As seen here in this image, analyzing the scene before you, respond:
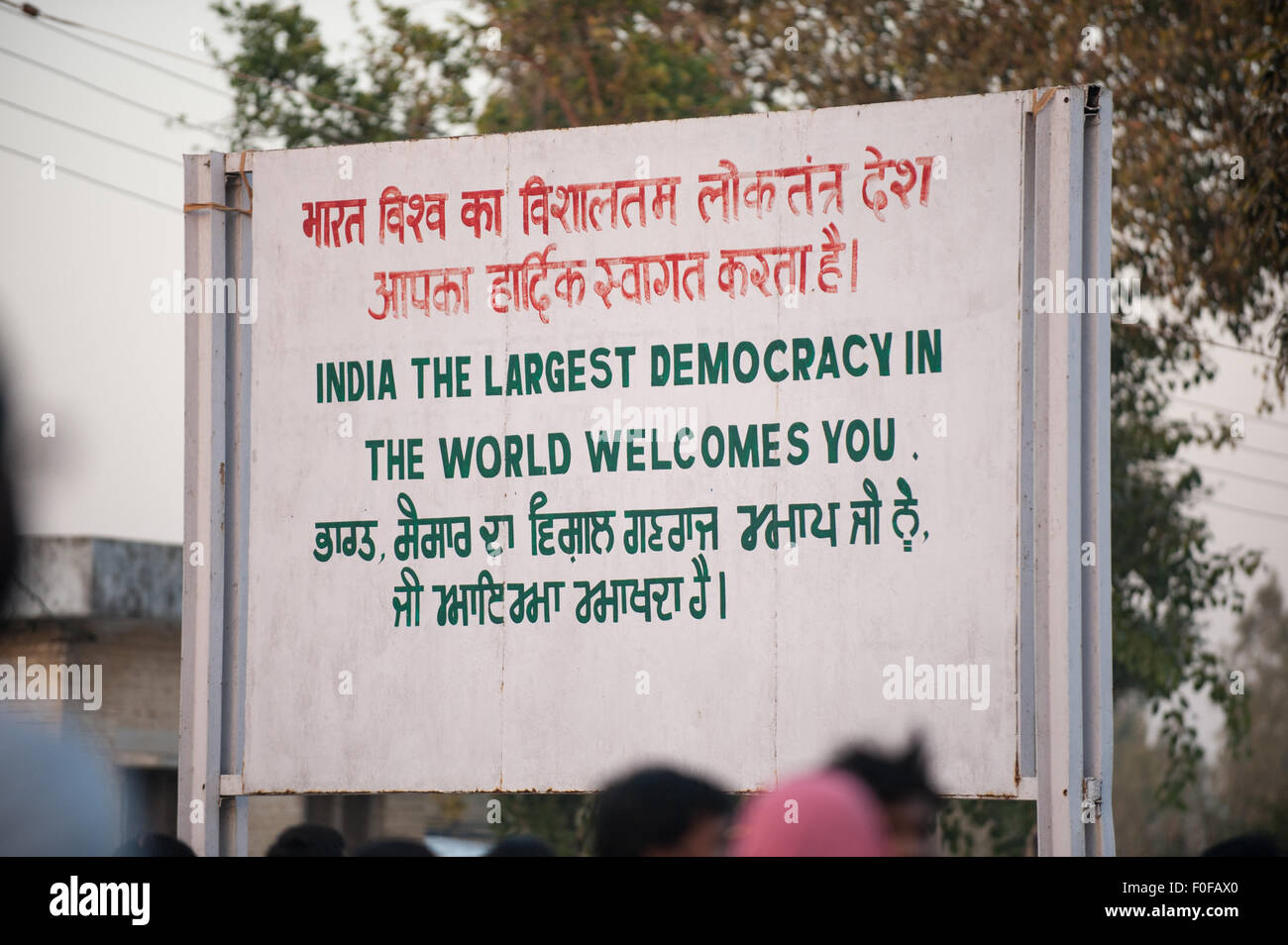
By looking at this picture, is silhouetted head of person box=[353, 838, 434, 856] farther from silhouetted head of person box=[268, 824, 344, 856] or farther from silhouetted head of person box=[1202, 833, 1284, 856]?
silhouetted head of person box=[1202, 833, 1284, 856]

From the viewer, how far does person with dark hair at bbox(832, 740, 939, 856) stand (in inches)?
141

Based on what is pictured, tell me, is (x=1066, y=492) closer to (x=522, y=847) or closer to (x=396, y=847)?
(x=522, y=847)

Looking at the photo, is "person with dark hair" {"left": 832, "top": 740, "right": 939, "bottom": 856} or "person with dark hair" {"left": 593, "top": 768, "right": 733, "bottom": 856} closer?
"person with dark hair" {"left": 593, "top": 768, "right": 733, "bottom": 856}

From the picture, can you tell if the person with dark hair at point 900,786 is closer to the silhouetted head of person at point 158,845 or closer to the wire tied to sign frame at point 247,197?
the silhouetted head of person at point 158,845

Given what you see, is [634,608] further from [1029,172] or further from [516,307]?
[1029,172]

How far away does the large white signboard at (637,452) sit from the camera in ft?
12.5

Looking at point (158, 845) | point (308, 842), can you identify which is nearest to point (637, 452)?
point (158, 845)

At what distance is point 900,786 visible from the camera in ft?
11.9

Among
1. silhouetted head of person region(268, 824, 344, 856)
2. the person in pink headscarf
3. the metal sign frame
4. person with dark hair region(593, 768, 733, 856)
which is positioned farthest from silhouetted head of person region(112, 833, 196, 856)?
the metal sign frame

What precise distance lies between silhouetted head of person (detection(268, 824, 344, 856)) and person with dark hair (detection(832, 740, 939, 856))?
1.97 metres

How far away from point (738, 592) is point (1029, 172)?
50.1 inches

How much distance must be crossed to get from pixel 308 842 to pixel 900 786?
7.24 feet

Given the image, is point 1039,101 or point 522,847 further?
point 522,847

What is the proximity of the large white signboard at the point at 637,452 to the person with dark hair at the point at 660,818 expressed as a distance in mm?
800
